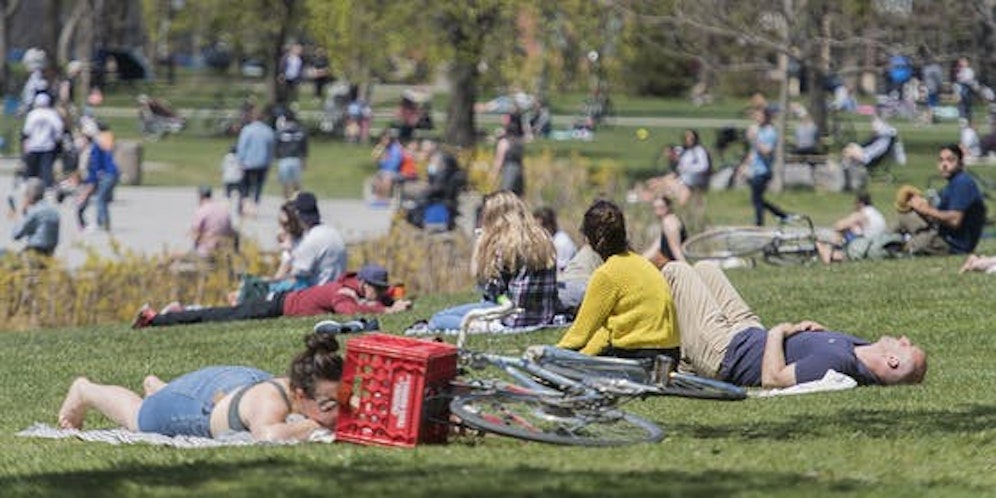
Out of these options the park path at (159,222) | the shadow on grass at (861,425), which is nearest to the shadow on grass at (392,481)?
the shadow on grass at (861,425)

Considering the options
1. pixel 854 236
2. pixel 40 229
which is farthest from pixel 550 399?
pixel 40 229

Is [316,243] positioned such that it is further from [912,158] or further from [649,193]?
[912,158]

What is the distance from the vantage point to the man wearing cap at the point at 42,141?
31109mm

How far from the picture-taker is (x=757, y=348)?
11.9 meters

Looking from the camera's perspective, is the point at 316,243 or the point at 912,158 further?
the point at 912,158

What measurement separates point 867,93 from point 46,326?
59887 millimetres

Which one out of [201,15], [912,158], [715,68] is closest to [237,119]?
[201,15]

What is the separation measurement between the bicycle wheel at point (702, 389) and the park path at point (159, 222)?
499 inches

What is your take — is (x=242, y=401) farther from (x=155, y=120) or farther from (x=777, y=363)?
(x=155, y=120)

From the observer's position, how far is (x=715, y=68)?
32.0m

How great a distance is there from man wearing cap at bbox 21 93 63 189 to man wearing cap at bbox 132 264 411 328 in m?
13.9

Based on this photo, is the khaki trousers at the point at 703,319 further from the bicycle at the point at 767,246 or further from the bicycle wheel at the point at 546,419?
the bicycle at the point at 767,246

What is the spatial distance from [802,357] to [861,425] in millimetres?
1718

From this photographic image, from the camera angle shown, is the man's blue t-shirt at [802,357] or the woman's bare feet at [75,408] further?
the man's blue t-shirt at [802,357]
